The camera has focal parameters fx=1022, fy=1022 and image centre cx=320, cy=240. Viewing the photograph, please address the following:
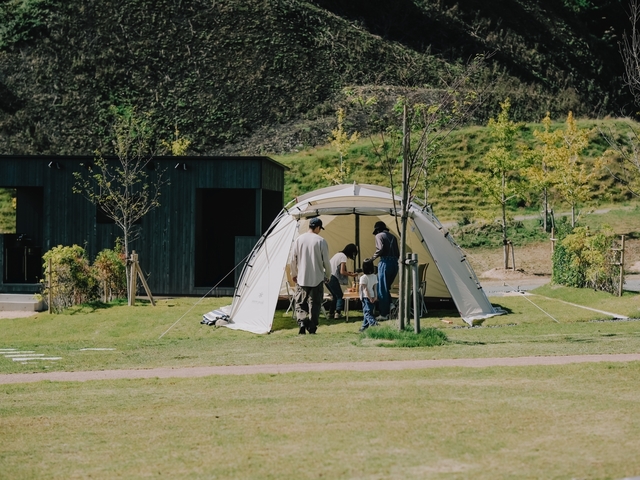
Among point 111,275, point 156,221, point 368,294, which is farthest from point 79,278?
point 368,294

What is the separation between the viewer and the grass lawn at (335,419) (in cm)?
665

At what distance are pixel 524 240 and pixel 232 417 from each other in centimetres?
3121

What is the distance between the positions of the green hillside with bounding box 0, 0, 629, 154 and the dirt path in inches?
1812

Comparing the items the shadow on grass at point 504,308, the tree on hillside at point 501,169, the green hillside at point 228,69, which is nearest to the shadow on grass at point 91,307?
the shadow on grass at point 504,308

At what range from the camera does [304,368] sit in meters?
11.2

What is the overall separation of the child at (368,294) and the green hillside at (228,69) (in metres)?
40.6

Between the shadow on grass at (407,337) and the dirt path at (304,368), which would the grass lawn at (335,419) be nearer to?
the shadow on grass at (407,337)

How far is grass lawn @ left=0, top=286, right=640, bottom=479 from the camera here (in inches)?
262

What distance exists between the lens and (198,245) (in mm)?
26234

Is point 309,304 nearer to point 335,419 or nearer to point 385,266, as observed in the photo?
point 385,266

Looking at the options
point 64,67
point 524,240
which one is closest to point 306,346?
point 524,240

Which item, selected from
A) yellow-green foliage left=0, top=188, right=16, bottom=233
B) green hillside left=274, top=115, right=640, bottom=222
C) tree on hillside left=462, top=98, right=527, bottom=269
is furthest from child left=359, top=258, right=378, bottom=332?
yellow-green foliage left=0, top=188, right=16, bottom=233

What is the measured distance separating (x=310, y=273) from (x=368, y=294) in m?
1.24

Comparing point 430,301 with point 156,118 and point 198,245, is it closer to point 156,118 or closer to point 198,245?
point 198,245
